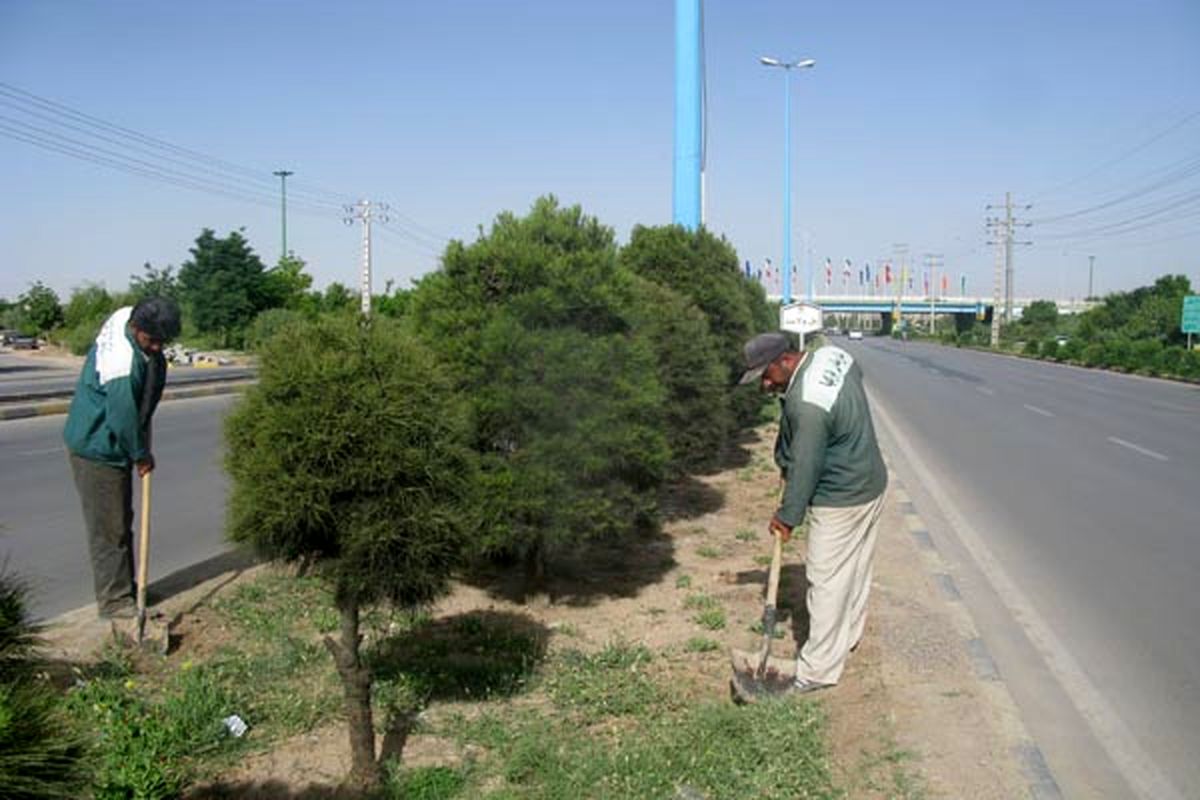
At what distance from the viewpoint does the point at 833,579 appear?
457 centimetres

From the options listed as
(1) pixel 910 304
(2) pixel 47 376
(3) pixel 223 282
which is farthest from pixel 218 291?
(1) pixel 910 304

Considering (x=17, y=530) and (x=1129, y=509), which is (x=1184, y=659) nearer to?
(x=1129, y=509)

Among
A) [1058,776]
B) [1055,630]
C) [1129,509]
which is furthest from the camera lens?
[1129,509]

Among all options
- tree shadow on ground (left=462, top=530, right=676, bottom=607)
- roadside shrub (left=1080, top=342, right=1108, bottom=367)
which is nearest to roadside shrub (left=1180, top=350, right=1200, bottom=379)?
roadside shrub (left=1080, top=342, right=1108, bottom=367)

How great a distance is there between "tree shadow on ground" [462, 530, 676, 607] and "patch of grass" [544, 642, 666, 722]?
746 millimetres

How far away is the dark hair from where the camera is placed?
16.6 ft

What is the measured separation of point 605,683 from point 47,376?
31851mm

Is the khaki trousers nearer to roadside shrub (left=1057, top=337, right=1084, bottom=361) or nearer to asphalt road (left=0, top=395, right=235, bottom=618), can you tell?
asphalt road (left=0, top=395, right=235, bottom=618)

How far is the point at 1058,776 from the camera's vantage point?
12.5 ft

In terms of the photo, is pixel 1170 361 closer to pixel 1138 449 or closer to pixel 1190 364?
pixel 1190 364

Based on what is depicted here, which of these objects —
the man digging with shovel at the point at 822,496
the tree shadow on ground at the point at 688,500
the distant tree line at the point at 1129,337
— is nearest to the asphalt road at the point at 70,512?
the man digging with shovel at the point at 822,496

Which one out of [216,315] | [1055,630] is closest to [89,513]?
[1055,630]

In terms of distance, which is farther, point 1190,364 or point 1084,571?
point 1190,364

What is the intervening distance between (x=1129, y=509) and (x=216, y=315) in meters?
43.4
